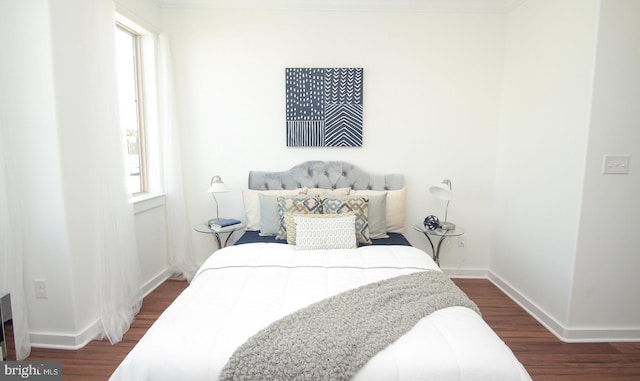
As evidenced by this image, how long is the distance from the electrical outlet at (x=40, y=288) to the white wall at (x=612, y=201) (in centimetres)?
352

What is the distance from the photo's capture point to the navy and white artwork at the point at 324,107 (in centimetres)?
314

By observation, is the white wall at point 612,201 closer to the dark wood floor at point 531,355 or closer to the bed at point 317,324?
the dark wood floor at point 531,355

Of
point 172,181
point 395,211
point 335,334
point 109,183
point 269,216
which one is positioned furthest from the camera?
point 172,181

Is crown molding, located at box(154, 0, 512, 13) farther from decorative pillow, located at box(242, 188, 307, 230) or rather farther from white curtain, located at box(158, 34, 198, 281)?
decorative pillow, located at box(242, 188, 307, 230)

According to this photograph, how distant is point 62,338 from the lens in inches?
84.8

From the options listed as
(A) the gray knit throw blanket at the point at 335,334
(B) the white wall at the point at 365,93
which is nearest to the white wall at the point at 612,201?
(B) the white wall at the point at 365,93

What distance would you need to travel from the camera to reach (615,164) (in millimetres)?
2191

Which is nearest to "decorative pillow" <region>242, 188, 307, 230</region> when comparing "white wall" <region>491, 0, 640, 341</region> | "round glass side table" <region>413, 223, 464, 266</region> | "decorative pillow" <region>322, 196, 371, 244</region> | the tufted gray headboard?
the tufted gray headboard

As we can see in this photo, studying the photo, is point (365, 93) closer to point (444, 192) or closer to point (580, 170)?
point (444, 192)

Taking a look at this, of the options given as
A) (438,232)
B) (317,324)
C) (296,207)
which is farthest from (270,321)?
(438,232)

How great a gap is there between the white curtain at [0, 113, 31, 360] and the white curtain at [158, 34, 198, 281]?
1226mm

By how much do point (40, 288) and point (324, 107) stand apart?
2.56m

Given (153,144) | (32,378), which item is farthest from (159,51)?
(32,378)

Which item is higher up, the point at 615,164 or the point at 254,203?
the point at 615,164
